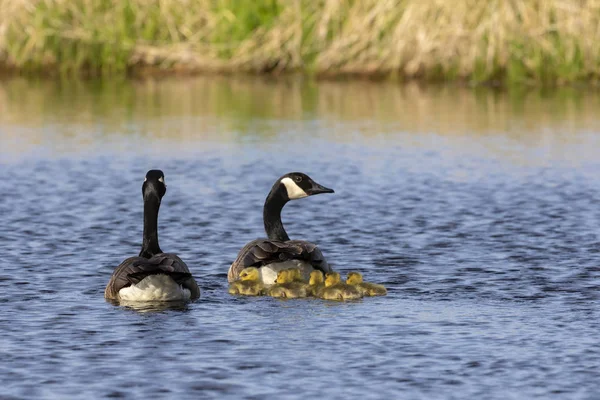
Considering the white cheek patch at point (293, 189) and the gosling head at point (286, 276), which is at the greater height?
the white cheek patch at point (293, 189)

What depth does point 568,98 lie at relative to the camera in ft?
105

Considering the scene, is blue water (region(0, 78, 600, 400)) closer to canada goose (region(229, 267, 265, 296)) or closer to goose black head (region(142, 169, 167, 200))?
canada goose (region(229, 267, 265, 296))

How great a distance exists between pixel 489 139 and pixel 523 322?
14.2m

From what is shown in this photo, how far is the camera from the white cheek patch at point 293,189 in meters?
13.8

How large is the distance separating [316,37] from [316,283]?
24.2 metres

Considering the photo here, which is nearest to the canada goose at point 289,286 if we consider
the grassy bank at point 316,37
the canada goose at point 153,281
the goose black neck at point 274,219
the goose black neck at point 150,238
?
the canada goose at point 153,281

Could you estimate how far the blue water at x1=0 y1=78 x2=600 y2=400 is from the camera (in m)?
9.67

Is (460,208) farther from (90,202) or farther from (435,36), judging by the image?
(435,36)

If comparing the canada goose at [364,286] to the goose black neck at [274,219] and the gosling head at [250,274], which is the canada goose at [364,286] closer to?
the gosling head at [250,274]

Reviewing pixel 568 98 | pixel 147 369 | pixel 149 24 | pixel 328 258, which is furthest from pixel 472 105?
pixel 147 369

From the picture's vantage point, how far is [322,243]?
51.4 feet

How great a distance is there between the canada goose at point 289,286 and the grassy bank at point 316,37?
67.2 ft

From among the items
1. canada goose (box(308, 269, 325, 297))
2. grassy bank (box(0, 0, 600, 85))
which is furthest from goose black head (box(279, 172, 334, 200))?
grassy bank (box(0, 0, 600, 85))

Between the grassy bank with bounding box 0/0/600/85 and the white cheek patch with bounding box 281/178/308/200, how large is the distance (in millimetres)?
18843
